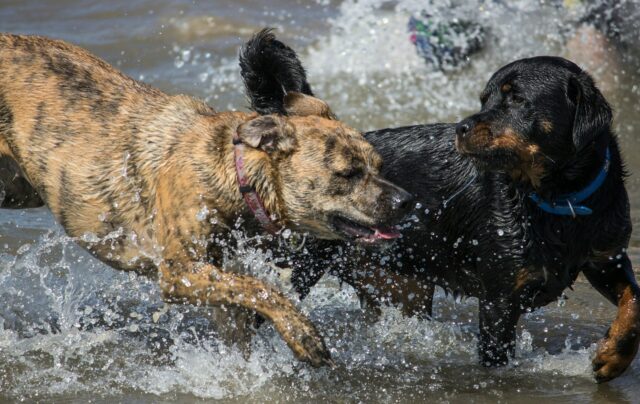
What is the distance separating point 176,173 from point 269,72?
106cm

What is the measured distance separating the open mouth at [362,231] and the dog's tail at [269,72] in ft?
3.50

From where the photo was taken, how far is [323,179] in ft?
16.4

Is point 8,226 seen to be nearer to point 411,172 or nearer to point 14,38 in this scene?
point 14,38

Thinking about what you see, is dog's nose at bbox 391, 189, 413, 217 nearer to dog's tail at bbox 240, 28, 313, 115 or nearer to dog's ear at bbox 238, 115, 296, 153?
dog's ear at bbox 238, 115, 296, 153

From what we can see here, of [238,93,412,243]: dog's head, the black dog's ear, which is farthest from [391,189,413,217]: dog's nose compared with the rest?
the black dog's ear

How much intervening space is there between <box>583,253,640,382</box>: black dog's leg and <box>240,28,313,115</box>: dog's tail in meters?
2.00

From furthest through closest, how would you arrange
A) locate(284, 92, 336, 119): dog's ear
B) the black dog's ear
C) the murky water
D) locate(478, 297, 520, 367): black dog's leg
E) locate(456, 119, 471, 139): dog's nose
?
locate(284, 92, 336, 119): dog's ear → locate(478, 297, 520, 367): black dog's leg → the murky water → locate(456, 119, 471, 139): dog's nose → the black dog's ear

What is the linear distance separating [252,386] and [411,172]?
150 cm

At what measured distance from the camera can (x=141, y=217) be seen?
541 centimetres

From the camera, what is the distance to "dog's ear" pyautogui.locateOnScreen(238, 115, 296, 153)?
16.3 feet

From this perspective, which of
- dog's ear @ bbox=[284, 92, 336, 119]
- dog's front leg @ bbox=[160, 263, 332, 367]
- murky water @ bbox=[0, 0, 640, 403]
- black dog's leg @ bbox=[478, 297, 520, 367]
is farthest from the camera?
dog's ear @ bbox=[284, 92, 336, 119]

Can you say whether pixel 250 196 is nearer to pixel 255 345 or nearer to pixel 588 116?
pixel 255 345

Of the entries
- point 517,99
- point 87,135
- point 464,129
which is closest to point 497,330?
point 464,129

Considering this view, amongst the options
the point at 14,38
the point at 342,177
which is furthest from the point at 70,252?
the point at 342,177
